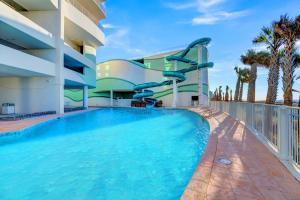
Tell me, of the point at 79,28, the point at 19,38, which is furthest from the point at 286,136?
the point at 79,28

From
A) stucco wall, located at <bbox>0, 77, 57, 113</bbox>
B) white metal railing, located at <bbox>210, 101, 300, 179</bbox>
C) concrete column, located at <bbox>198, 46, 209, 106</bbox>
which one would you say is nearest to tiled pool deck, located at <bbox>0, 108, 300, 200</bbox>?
white metal railing, located at <bbox>210, 101, 300, 179</bbox>

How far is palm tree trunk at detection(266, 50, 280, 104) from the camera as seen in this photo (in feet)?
34.9

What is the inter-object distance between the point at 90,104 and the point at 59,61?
18913 millimetres

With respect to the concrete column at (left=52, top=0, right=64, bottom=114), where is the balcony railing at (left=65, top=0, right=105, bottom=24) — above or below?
above

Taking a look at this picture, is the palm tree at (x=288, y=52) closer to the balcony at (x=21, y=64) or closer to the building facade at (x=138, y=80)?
the balcony at (x=21, y=64)

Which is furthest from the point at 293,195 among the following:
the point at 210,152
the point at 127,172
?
the point at 127,172

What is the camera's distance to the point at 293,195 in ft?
8.11

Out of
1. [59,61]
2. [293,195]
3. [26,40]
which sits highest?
[26,40]

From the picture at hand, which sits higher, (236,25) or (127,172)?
(236,25)

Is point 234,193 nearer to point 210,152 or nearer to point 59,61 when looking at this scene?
point 210,152

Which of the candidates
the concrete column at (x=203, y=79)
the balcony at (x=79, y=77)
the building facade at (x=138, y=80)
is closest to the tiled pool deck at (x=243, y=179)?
the balcony at (x=79, y=77)

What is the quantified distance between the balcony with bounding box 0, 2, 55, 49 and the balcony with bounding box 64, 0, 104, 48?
3111mm

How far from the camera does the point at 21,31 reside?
36.2ft

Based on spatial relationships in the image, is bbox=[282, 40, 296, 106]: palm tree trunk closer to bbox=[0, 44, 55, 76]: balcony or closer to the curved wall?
bbox=[0, 44, 55, 76]: balcony
